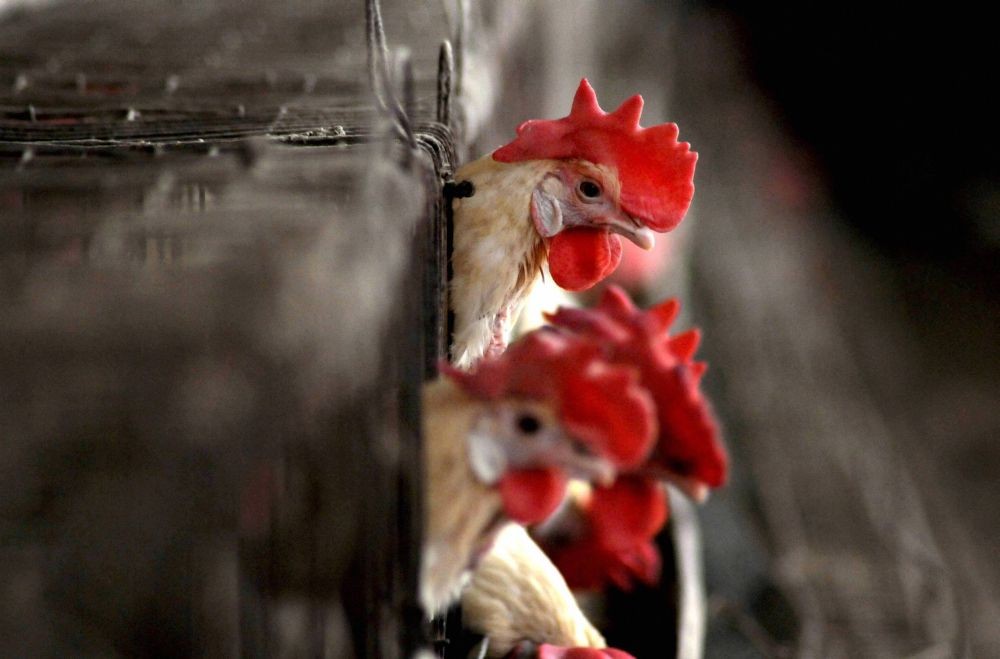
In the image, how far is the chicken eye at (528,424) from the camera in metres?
0.48

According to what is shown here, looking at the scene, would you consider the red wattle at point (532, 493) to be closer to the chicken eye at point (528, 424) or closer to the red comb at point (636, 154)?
the chicken eye at point (528, 424)

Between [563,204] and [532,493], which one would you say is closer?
[532,493]

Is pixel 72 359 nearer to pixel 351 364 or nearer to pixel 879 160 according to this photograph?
pixel 351 364

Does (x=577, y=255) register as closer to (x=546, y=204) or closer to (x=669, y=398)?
(x=546, y=204)

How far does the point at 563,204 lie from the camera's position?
2.19 feet

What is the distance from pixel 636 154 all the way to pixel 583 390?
0.25 meters

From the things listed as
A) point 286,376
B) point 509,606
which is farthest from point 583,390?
point 509,606

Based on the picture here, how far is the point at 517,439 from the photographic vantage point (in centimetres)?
49

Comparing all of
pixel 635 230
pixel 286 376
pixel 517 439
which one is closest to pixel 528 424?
pixel 517 439

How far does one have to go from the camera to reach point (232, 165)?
2.03 feet

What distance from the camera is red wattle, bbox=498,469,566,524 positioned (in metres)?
0.49

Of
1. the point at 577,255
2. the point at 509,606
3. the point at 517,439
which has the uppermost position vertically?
the point at 577,255

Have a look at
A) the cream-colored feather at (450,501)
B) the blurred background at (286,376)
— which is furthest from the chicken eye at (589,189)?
the cream-colored feather at (450,501)

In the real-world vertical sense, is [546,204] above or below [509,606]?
above
